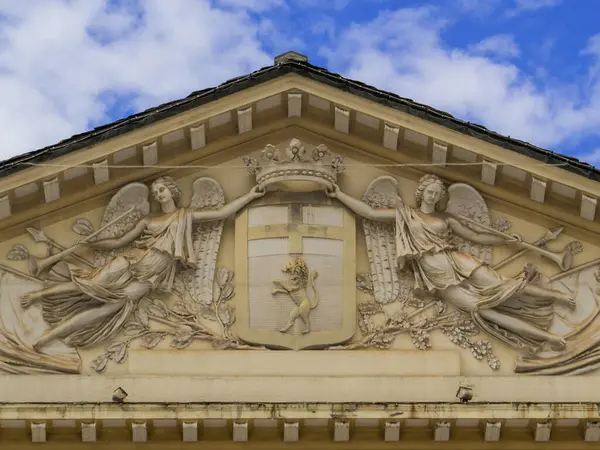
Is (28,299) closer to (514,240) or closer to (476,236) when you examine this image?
(476,236)

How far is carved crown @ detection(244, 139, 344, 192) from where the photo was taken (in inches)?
1068

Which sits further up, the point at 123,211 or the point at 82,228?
the point at 123,211

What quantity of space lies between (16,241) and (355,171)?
465 centimetres

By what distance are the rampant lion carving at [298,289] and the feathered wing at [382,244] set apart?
34.6 inches

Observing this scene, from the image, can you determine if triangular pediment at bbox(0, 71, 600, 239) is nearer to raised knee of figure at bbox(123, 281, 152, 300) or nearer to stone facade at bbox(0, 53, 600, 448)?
stone facade at bbox(0, 53, 600, 448)

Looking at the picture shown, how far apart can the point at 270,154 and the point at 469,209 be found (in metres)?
2.78

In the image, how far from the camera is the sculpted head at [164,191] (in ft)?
88.9

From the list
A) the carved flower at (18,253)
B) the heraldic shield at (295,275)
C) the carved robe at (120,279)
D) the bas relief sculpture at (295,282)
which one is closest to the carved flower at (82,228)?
the bas relief sculpture at (295,282)

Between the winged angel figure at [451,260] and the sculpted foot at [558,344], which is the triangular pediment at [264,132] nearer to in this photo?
the winged angel figure at [451,260]

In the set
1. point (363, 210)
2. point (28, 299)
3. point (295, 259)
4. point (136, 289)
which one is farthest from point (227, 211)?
point (28, 299)

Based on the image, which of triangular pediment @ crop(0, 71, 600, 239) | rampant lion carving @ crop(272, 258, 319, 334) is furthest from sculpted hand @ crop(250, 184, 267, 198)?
rampant lion carving @ crop(272, 258, 319, 334)

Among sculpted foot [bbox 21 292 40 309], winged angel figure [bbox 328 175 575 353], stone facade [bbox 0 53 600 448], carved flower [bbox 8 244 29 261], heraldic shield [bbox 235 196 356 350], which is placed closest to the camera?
stone facade [bbox 0 53 600 448]

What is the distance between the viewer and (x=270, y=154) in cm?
2739

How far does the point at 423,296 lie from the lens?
2677 cm
